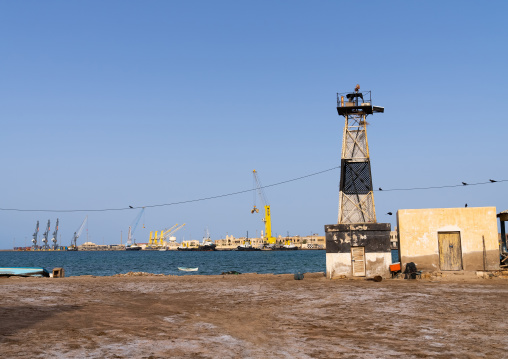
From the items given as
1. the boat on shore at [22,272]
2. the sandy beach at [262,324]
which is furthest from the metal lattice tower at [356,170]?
the boat on shore at [22,272]

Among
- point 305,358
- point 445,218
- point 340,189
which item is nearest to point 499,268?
point 445,218

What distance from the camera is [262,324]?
12414 mm

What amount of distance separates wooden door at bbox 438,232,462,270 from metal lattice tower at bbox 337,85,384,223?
4.40 metres

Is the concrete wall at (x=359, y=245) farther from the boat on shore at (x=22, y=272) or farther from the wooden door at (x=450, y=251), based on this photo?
the boat on shore at (x=22, y=272)

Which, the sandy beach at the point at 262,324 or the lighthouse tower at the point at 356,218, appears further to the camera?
the lighthouse tower at the point at 356,218

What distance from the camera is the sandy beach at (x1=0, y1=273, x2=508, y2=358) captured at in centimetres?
912

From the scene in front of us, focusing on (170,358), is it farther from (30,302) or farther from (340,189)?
(340,189)

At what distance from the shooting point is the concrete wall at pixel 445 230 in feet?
84.4

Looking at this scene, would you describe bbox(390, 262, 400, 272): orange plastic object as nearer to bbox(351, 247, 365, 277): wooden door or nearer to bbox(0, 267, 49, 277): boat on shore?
bbox(351, 247, 365, 277): wooden door

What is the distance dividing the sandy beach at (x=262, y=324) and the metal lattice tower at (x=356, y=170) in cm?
859

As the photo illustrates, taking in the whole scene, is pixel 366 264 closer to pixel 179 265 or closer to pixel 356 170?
pixel 356 170

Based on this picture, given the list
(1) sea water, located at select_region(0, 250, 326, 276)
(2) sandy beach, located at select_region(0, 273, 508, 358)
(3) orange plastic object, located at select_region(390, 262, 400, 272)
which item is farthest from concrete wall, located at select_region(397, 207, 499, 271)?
(1) sea water, located at select_region(0, 250, 326, 276)

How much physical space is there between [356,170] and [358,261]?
6.41 meters

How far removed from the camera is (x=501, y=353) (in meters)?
8.69
